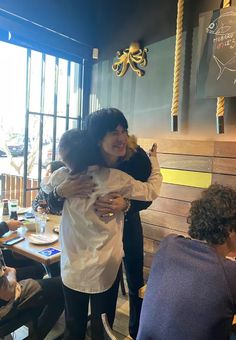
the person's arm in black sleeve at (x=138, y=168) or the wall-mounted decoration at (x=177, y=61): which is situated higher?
the wall-mounted decoration at (x=177, y=61)

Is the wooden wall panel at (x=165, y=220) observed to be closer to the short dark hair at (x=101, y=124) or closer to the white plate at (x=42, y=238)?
the white plate at (x=42, y=238)

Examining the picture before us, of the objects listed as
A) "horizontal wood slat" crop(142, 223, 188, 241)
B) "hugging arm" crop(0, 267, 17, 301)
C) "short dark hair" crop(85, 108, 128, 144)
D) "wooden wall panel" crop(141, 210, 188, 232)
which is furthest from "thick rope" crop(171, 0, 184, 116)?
"hugging arm" crop(0, 267, 17, 301)

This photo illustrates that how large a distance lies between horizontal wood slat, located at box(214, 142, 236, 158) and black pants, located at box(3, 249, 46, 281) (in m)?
1.52

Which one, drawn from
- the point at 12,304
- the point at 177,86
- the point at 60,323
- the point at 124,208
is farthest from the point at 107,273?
the point at 177,86

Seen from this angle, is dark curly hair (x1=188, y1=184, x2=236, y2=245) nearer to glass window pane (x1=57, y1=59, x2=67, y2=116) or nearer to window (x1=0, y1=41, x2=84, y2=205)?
window (x1=0, y1=41, x2=84, y2=205)

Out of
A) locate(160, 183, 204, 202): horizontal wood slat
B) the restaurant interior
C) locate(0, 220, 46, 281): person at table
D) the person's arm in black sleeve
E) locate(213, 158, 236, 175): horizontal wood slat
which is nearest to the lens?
the person's arm in black sleeve

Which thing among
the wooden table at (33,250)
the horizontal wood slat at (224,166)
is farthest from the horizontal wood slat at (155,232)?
the wooden table at (33,250)

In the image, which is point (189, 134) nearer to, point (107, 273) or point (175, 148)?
point (175, 148)

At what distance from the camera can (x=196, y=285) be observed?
2.82 ft

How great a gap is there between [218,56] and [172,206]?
1.21 m

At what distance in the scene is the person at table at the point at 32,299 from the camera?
52.7 inches

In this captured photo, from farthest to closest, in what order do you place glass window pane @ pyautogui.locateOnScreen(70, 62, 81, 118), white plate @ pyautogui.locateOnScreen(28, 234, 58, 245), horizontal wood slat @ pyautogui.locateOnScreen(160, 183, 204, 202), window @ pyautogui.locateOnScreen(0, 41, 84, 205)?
glass window pane @ pyautogui.locateOnScreen(70, 62, 81, 118), window @ pyautogui.locateOnScreen(0, 41, 84, 205), horizontal wood slat @ pyautogui.locateOnScreen(160, 183, 204, 202), white plate @ pyautogui.locateOnScreen(28, 234, 58, 245)

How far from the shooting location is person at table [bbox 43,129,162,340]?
1.24 metres

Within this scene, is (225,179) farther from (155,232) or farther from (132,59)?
(132,59)
